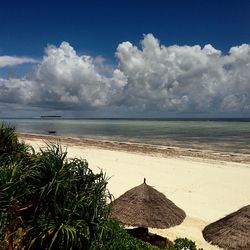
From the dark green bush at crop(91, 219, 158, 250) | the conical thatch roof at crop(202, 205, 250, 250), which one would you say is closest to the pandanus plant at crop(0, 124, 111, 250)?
the dark green bush at crop(91, 219, 158, 250)

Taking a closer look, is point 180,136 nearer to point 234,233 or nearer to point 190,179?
point 190,179

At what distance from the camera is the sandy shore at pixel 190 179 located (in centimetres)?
1732

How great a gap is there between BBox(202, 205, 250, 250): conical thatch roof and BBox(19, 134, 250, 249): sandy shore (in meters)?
3.10

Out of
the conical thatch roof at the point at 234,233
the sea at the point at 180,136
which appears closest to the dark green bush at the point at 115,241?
the conical thatch roof at the point at 234,233

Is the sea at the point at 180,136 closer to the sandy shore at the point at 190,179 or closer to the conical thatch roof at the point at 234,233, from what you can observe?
the sandy shore at the point at 190,179

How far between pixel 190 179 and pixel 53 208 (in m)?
18.9

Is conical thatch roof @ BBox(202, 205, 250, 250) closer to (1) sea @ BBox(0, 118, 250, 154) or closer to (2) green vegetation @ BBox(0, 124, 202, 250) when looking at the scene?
(2) green vegetation @ BBox(0, 124, 202, 250)

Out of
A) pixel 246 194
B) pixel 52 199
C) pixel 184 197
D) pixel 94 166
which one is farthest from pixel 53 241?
pixel 94 166

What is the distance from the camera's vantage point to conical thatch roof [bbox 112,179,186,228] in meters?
11.6

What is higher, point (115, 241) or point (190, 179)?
point (115, 241)

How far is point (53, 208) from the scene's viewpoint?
8.06 m

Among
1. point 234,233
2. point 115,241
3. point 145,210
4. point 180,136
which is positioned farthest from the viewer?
point 180,136

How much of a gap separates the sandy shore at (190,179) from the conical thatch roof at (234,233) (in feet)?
10.2

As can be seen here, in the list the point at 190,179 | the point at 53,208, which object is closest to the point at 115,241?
the point at 53,208
